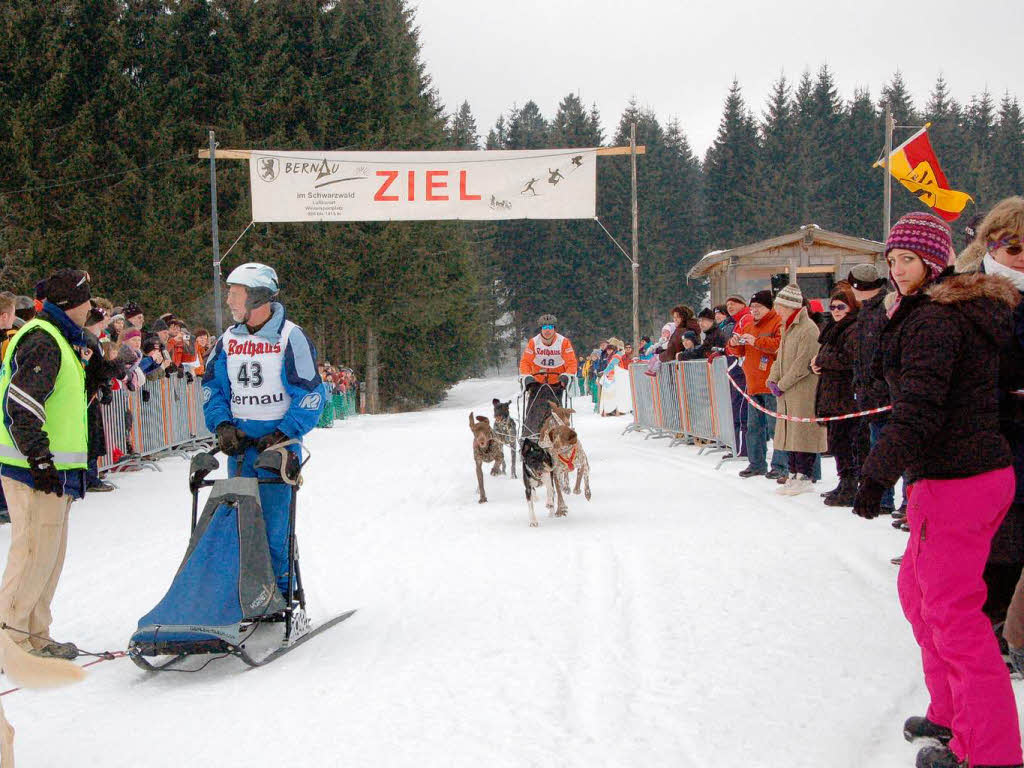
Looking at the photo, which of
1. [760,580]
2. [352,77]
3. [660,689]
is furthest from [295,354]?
[352,77]

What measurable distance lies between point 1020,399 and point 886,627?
163 centimetres

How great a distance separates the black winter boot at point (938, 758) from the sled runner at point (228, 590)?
2.83m

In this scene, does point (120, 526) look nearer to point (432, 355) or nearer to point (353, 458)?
point (353, 458)

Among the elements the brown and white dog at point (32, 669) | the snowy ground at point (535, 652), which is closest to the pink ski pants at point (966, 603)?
the snowy ground at point (535, 652)

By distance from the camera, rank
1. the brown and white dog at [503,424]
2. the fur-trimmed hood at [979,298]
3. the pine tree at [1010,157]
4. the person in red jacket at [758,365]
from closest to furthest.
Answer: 1. the fur-trimmed hood at [979,298]
2. the person in red jacket at [758,365]
3. the brown and white dog at [503,424]
4. the pine tree at [1010,157]

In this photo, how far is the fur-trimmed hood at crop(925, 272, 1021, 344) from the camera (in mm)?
2832

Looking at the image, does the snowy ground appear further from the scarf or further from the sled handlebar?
the scarf

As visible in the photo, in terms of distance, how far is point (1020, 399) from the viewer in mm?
3332

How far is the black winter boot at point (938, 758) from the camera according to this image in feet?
9.22

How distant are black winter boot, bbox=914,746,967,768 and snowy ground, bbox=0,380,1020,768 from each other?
17 centimetres

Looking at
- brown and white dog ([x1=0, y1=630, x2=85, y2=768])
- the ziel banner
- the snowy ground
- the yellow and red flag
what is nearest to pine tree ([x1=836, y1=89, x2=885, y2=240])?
the ziel banner

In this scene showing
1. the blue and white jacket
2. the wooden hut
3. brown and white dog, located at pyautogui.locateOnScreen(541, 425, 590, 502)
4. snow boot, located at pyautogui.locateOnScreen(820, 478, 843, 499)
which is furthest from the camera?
the wooden hut

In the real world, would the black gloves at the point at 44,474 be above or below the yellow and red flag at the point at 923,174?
below

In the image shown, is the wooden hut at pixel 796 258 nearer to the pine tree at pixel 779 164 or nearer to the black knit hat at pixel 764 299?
the black knit hat at pixel 764 299
